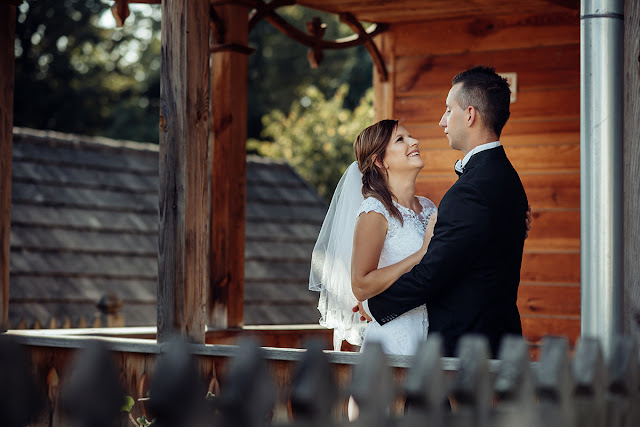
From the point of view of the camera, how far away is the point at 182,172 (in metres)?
4.83

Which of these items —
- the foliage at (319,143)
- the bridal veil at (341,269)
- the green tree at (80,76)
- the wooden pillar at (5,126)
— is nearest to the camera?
the bridal veil at (341,269)

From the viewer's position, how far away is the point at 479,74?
4.20m

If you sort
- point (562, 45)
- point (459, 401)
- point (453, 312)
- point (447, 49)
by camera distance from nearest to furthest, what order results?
point (459, 401) < point (453, 312) < point (562, 45) < point (447, 49)

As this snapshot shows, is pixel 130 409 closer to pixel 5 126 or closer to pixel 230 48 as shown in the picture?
pixel 5 126

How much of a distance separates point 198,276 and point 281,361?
0.67 metres

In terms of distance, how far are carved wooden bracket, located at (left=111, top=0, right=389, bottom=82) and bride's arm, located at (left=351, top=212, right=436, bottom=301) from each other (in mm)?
2373

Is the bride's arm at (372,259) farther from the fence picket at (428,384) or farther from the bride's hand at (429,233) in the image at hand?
the fence picket at (428,384)

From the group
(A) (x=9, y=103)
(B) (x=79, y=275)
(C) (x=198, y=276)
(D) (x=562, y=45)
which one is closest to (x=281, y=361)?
(C) (x=198, y=276)

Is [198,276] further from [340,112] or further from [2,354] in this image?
[340,112]

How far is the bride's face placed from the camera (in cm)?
473

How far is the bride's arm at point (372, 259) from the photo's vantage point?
4230 mm

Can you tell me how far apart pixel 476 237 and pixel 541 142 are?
3.38m

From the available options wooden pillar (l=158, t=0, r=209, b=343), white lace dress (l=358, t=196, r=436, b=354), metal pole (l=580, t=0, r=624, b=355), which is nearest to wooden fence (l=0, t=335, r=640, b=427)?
metal pole (l=580, t=0, r=624, b=355)

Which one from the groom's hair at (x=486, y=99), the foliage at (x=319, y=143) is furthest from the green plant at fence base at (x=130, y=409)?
the foliage at (x=319, y=143)
